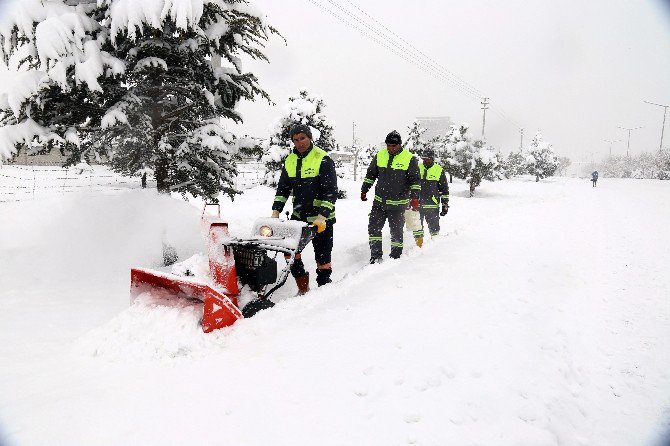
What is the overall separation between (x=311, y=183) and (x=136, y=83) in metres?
3.01

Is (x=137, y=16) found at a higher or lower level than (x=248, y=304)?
higher

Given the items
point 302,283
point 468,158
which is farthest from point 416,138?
point 302,283

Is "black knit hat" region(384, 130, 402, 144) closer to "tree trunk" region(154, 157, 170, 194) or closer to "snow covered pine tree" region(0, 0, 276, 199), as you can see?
"snow covered pine tree" region(0, 0, 276, 199)

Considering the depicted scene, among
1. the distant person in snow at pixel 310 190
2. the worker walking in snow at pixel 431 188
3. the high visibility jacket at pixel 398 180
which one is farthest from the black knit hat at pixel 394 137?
the worker walking in snow at pixel 431 188

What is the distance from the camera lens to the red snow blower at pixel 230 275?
10.6 feet

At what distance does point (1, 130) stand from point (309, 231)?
3807 mm

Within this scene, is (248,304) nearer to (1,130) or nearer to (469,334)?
(469,334)

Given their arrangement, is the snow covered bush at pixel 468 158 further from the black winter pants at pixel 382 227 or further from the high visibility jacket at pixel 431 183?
the black winter pants at pixel 382 227

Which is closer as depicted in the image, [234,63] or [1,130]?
[1,130]

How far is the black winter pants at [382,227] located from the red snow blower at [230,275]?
7.65 ft

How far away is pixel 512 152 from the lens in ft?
258

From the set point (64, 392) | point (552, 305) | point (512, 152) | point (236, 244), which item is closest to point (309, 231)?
point (236, 244)

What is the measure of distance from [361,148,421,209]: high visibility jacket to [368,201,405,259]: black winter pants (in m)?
0.11

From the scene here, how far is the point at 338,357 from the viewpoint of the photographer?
9.54ft
